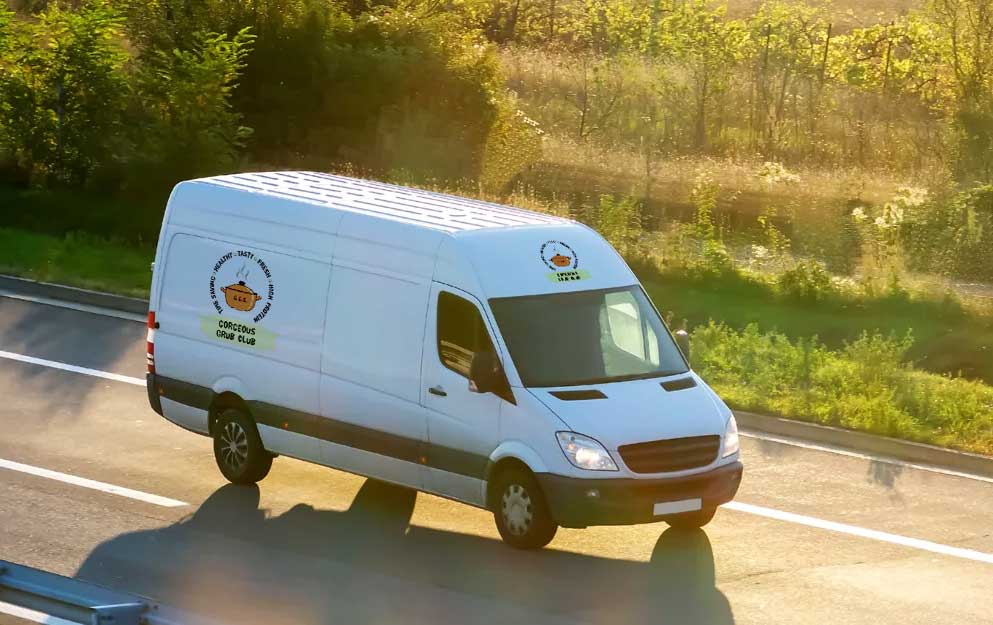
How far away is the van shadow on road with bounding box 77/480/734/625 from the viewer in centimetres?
971

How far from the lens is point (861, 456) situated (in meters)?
14.6

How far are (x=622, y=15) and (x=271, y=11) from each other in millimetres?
21847

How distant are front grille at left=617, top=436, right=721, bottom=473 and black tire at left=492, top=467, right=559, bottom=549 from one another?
69 cm

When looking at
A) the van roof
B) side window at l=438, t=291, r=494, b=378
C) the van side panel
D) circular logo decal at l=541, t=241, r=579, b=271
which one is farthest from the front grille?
the van side panel

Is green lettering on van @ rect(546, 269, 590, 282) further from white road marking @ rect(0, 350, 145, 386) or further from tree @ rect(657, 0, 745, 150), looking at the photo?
tree @ rect(657, 0, 745, 150)

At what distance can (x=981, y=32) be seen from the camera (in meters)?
26.8

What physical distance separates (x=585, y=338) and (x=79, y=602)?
511 centimetres

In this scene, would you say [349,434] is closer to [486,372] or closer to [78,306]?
[486,372]

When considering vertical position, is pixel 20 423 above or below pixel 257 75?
below

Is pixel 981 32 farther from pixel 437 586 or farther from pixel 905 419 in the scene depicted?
pixel 437 586

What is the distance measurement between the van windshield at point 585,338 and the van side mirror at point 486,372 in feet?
0.52

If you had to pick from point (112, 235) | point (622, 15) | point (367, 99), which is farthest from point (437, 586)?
point (622, 15)

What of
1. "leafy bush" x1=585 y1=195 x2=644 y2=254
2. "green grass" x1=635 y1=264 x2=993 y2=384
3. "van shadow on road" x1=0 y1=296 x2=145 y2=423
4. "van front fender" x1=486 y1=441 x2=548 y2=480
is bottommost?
"van shadow on road" x1=0 y1=296 x2=145 y2=423

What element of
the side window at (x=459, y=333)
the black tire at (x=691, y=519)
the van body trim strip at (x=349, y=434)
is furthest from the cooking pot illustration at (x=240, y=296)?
the black tire at (x=691, y=519)
